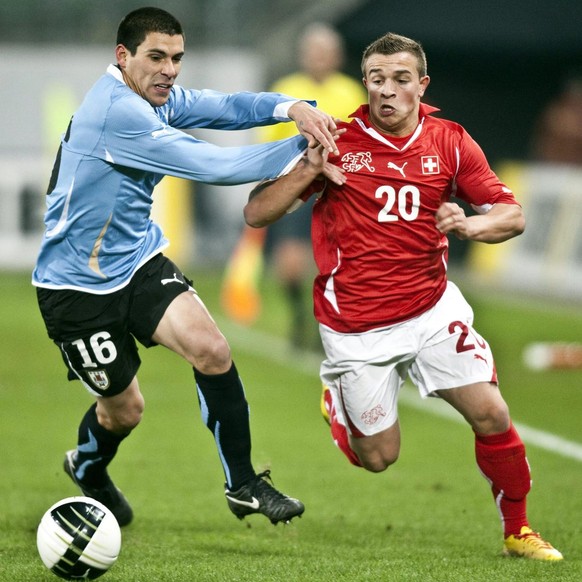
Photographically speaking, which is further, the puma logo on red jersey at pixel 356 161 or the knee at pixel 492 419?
the puma logo on red jersey at pixel 356 161

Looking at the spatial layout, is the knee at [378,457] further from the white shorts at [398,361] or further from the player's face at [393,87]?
the player's face at [393,87]

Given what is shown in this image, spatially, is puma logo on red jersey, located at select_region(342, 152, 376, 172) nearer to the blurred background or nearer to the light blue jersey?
the light blue jersey

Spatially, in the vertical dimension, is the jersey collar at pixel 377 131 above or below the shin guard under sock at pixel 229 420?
above

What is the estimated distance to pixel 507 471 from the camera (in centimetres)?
552

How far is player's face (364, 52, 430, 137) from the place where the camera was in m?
5.37

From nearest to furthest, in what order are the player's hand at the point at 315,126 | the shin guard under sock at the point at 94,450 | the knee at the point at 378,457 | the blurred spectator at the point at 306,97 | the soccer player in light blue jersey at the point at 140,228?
the player's hand at the point at 315,126 → the soccer player in light blue jersey at the point at 140,228 → the knee at the point at 378,457 → the shin guard under sock at the point at 94,450 → the blurred spectator at the point at 306,97

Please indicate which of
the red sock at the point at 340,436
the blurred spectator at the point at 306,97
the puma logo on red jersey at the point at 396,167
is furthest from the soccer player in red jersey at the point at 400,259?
the blurred spectator at the point at 306,97

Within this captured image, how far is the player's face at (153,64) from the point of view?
5.32m

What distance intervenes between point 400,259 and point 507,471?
3.38 feet

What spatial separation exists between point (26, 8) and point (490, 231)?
21300mm

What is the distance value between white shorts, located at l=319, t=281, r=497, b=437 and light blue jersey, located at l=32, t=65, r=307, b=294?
3.11 ft

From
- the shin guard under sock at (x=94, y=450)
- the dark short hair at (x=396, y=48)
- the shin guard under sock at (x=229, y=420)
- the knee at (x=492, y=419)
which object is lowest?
the shin guard under sock at (x=94, y=450)

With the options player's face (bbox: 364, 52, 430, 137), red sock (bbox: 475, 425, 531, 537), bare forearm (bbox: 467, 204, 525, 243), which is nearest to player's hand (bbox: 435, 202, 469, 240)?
bare forearm (bbox: 467, 204, 525, 243)

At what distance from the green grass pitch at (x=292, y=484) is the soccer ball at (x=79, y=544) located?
15cm
